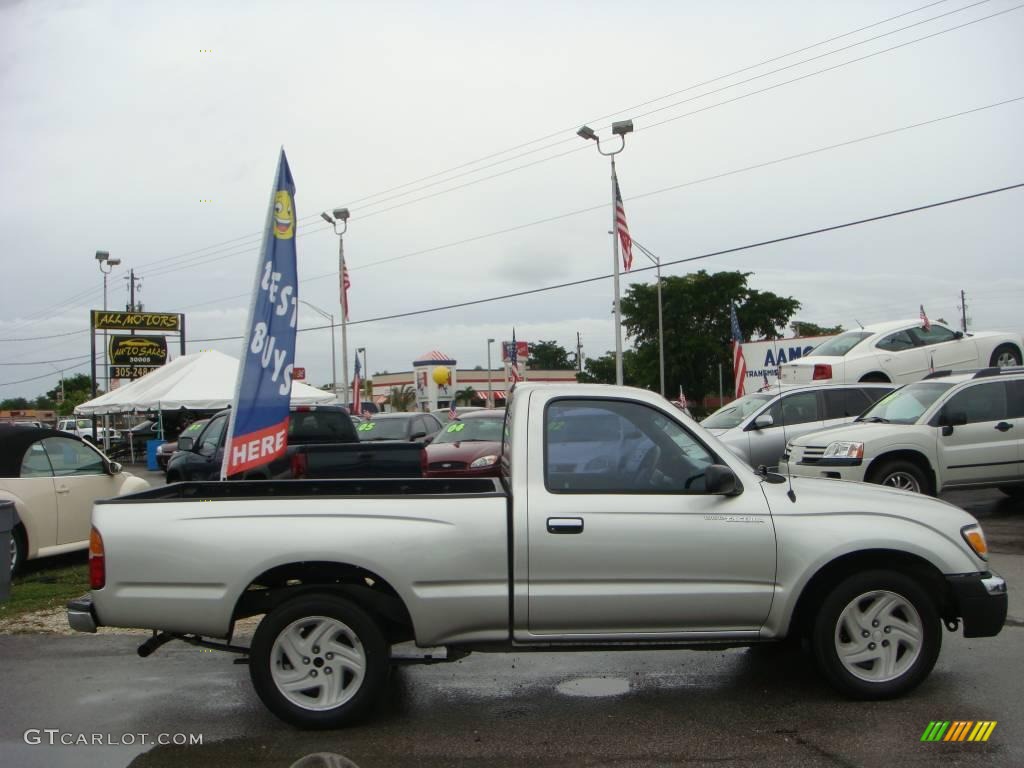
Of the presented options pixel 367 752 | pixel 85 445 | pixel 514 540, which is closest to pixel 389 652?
pixel 367 752

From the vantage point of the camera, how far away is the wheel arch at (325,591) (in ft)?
16.1

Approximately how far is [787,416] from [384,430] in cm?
865

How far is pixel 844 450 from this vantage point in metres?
11.3

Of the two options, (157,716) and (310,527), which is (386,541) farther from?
(157,716)

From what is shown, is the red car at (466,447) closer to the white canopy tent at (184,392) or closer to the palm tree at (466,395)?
the white canopy tent at (184,392)

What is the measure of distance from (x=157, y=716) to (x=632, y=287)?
5334 cm

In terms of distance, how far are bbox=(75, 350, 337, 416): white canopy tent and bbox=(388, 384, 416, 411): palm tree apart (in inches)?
1874

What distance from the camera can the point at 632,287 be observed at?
57.1 meters

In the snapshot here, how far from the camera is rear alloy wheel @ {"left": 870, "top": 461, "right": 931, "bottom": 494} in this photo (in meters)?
11.3

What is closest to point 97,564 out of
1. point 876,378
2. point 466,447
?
point 466,447

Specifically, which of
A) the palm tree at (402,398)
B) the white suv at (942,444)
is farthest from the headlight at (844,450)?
the palm tree at (402,398)

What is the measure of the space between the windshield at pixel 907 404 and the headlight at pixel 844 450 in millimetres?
1108

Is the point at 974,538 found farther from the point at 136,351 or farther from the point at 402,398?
the point at 402,398

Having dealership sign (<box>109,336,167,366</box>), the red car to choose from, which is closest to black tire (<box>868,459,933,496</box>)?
the red car
